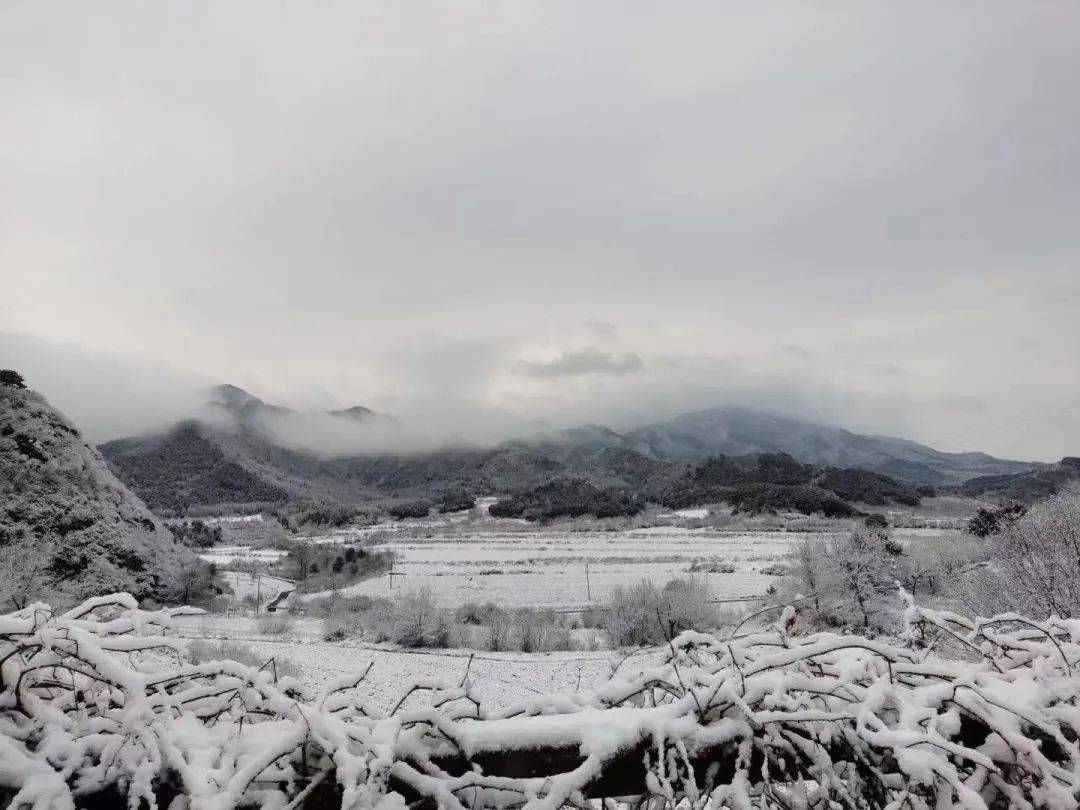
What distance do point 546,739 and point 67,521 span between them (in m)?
24.8

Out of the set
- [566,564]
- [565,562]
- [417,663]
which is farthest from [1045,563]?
[565,562]

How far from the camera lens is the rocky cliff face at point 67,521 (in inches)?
726

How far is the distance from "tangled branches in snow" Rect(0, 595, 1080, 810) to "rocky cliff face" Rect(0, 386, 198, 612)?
1962cm

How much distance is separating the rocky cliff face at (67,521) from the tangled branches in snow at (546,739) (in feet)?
64.4

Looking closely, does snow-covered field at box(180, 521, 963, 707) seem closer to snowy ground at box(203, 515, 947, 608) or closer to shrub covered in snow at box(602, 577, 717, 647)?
snowy ground at box(203, 515, 947, 608)

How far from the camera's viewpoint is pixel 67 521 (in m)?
20.2

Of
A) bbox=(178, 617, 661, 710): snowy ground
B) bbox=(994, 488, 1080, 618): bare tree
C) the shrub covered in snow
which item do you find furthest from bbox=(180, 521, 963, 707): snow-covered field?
bbox=(994, 488, 1080, 618): bare tree

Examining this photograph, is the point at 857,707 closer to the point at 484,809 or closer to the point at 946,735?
the point at 946,735

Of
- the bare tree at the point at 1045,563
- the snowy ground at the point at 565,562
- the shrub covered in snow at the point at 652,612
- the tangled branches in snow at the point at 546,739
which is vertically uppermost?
the tangled branches in snow at the point at 546,739

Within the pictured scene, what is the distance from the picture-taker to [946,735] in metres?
1.22

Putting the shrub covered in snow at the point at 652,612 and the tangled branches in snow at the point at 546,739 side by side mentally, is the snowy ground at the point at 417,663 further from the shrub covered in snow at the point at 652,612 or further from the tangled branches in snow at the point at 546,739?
the tangled branches in snow at the point at 546,739

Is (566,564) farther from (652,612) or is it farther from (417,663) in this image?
(417,663)

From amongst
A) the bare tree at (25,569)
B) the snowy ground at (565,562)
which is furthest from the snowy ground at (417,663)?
the snowy ground at (565,562)

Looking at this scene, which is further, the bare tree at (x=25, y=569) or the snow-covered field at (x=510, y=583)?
the bare tree at (x=25, y=569)
